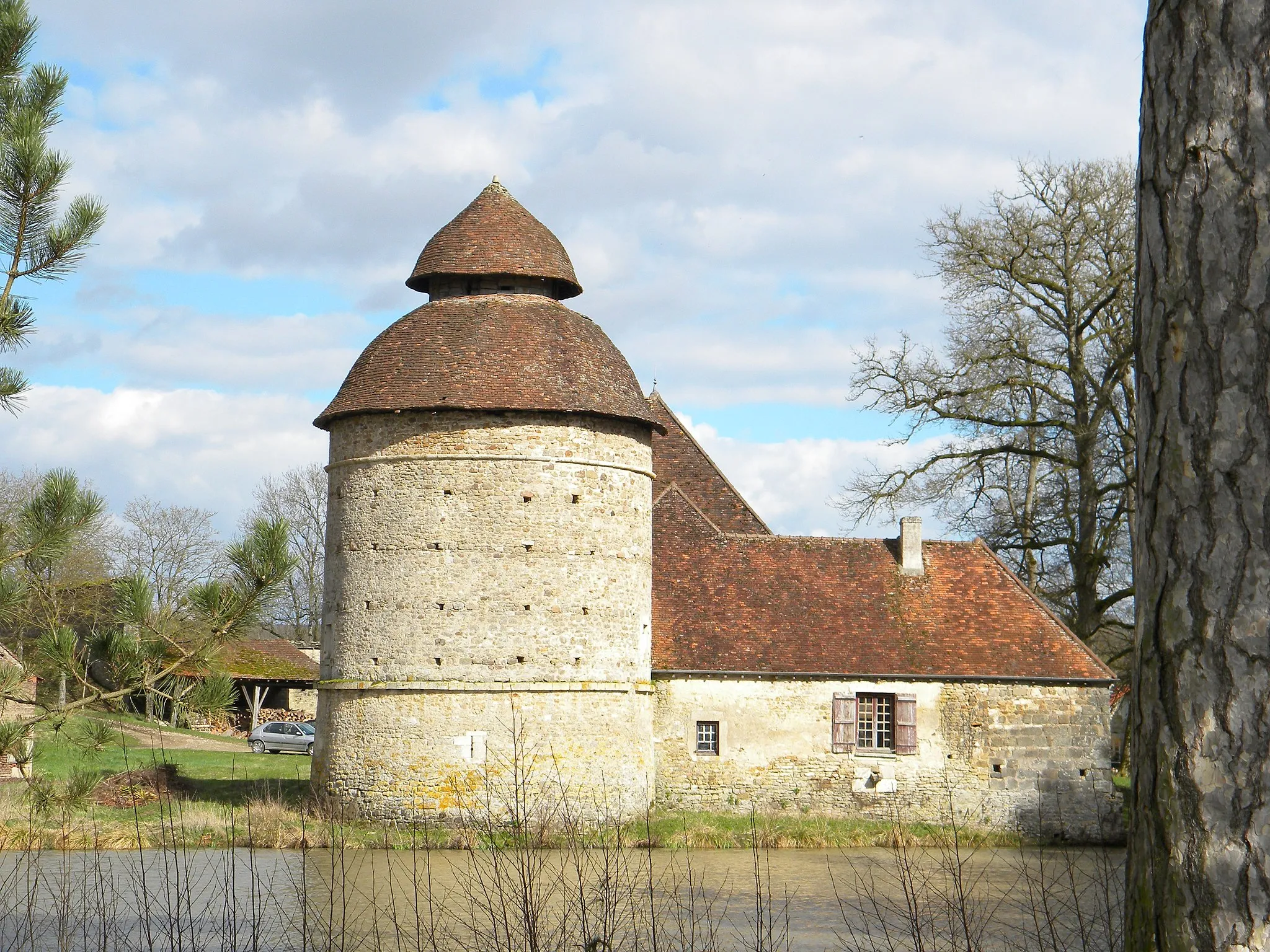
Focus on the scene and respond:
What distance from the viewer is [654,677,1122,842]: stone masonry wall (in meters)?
21.5

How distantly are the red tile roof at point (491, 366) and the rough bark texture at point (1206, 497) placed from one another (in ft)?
55.9

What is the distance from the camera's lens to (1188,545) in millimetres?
3068

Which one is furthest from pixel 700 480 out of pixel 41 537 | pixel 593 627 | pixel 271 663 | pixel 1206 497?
pixel 1206 497

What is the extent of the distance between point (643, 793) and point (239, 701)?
25496 millimetres

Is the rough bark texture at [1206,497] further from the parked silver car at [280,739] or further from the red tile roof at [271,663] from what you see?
the red tile roof at [271,663]

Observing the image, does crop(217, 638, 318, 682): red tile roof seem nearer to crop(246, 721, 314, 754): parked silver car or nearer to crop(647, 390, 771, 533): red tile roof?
crop(246, 721, 314, 754): parked silver car

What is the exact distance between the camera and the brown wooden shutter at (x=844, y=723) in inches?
853

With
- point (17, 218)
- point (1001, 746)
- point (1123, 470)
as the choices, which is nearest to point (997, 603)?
point (1001, 746)

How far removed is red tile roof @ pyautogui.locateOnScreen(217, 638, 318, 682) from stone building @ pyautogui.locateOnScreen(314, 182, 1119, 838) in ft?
63.3

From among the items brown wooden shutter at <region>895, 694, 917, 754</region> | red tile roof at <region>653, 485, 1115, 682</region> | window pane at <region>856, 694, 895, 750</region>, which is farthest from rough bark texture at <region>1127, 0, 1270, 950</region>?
window pane at <region>856, 694, 895, 750</region>

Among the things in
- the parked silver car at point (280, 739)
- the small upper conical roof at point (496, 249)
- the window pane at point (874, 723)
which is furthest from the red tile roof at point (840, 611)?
the parked silver car at point (280, 739)

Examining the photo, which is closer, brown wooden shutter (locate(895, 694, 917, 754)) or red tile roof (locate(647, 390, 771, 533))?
brown wooden shutter (locate(895, 694, 917, 754))

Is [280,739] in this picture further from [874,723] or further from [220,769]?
[874,723]

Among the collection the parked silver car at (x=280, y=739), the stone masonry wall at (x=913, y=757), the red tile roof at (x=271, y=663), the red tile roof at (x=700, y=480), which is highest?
the red tile roof at (x=700, y=480)
